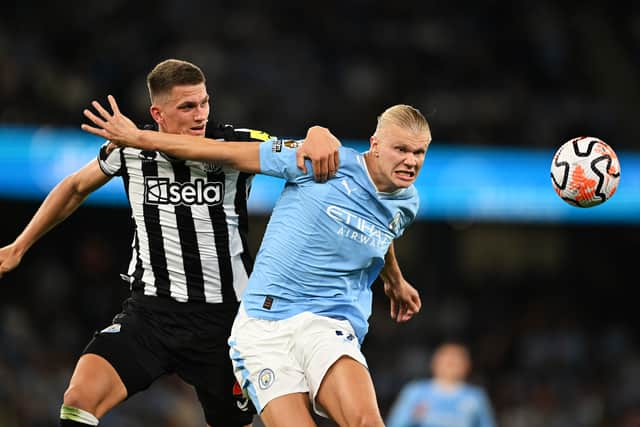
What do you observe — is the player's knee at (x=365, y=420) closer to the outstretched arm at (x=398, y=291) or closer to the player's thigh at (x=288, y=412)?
the player's thigh at (x=288, y=412)

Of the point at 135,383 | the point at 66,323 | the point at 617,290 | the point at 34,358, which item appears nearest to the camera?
the point at 135,383

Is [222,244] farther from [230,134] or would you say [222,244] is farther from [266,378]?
[266,378]

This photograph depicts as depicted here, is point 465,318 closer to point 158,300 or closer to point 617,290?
point 617,290

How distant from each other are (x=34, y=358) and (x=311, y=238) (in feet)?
24.0

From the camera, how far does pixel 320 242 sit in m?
4.62

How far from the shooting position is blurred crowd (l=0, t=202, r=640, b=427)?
36.5 ft

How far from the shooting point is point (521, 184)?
12188mm

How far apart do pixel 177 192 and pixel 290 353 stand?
1003mm

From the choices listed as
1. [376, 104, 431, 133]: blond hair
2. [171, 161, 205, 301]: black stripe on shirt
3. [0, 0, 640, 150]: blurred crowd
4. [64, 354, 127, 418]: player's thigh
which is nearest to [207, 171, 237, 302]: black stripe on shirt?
[171, 161, 205, 301]: black stripe on shirt

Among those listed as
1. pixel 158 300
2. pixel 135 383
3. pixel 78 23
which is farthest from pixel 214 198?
A: pixel 78 23

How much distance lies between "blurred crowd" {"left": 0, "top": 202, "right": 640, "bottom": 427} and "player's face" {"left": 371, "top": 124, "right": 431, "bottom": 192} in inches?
264

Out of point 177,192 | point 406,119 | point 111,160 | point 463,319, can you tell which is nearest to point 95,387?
point 177,192

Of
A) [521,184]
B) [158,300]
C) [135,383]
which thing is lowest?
[135,383]

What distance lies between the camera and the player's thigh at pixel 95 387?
182 inches
